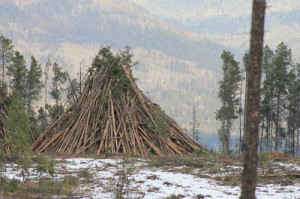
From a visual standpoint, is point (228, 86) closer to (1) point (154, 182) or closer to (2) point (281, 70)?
(2) point (281, 70)

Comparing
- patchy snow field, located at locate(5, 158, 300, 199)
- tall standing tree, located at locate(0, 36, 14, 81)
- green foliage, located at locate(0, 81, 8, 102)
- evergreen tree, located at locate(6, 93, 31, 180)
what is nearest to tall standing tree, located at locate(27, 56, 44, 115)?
tall standing tree, located at locate(0, 36, 14, 81)

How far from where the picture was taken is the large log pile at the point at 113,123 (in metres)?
20.5

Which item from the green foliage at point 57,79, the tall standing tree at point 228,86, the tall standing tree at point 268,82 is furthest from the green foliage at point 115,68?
the green foliage at point 57,79

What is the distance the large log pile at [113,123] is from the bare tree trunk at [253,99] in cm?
1347

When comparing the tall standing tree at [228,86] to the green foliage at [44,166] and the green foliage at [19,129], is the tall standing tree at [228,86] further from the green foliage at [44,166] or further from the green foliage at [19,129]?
the green foliage at [44,166]

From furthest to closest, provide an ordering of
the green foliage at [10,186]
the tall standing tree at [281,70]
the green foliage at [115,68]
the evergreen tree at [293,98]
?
the evergreen tree at [293,98] → the tall standing tree at [281,70] → the green foliage at [115,68] → the green foliage at [10,186]

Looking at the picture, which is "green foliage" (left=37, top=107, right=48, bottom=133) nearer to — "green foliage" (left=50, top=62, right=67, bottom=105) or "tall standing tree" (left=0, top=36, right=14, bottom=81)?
"green foliage" (left=50, top=62, right=67, bottom=105)

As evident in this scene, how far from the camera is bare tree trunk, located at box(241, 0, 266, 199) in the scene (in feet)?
21.2

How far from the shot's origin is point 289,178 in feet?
42.3

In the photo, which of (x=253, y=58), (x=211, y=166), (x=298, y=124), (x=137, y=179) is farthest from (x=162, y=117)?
(x=298, y=124)

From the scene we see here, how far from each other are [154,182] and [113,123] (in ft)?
29.5

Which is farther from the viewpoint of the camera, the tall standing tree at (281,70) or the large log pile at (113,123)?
the tall standing tree at (281,70)

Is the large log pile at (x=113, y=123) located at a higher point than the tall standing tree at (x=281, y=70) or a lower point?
lower

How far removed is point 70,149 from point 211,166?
7.46 meters
